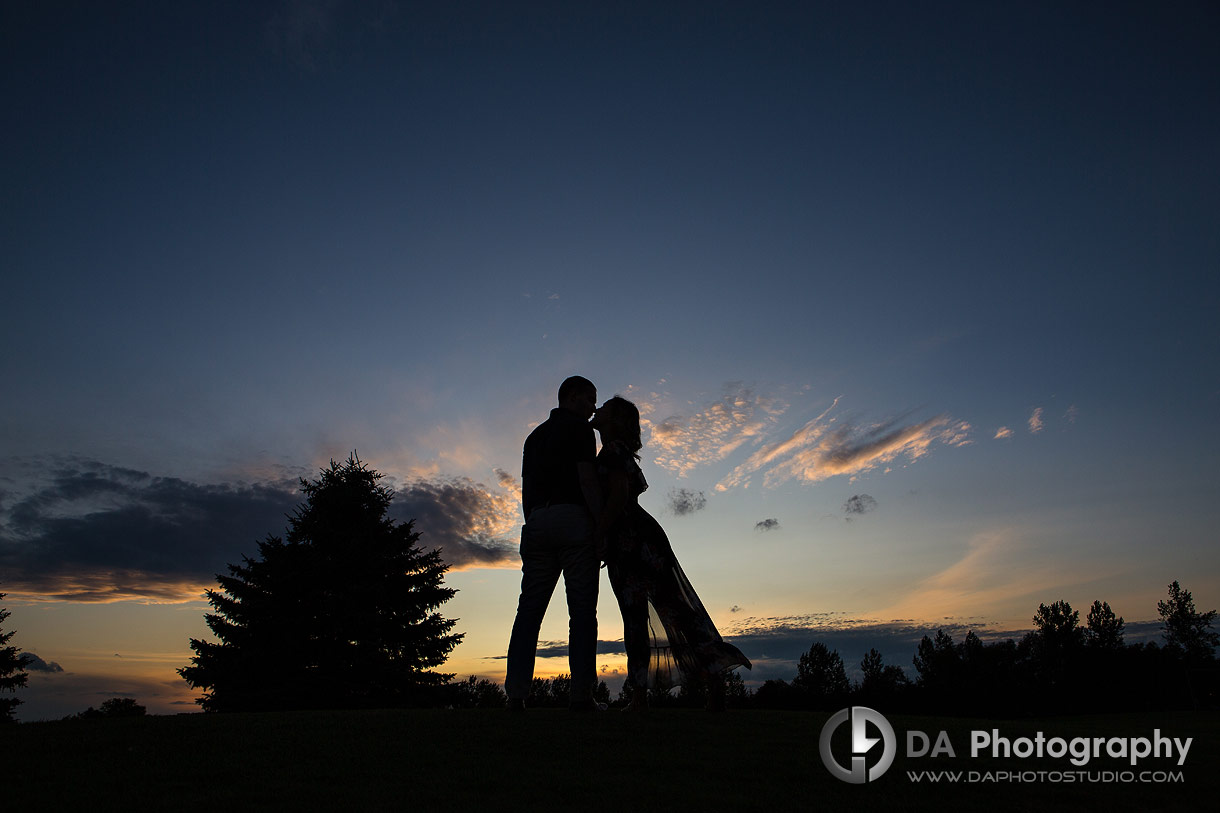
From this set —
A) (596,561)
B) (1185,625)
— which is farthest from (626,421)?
(1185,625)

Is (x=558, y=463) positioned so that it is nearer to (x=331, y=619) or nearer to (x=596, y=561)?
A: (x=596, y=561)

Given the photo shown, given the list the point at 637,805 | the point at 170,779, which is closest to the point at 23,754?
the point at 170,779

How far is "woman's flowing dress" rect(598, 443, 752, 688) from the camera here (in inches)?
264

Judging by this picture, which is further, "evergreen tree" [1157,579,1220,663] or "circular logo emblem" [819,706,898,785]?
"evergreen tree" [1157,579,1220,663]

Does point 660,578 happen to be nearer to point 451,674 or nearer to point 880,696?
point 880,696

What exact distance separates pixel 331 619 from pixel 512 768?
805 inches

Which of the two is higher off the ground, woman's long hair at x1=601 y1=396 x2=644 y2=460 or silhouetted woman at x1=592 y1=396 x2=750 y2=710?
woman's long hair at x1=601 y1=396 x2=644 y2=460

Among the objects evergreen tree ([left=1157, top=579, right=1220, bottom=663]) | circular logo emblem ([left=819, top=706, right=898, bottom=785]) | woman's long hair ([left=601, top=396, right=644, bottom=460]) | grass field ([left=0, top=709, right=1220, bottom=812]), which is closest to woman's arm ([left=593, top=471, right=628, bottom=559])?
woman's long hair ([left=601, top=396, right=644, bottom=460])

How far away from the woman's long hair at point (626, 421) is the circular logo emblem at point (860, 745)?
3.03 meters

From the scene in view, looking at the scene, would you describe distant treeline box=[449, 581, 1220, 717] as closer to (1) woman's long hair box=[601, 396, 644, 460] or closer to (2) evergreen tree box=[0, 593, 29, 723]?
(1) woman's long hair box=[601, 396, 644, 460]

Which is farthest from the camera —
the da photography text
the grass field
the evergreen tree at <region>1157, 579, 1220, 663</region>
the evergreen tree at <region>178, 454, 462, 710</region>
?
the evergreen tree at <region>1157, 579, 1220, 663</region>

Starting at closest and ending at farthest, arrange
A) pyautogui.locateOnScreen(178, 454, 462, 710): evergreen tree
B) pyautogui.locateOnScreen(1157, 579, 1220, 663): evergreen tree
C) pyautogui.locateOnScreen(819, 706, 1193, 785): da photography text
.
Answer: pyautogui.locateOnScreen(819, 706, 1193, 785): da photography text < pyautogui.locateOnScreen(178, 454, 462, 710): evergreen tree < pyautogui.locateOnScreen(1157, 579, 1220, 663): evergreen tree

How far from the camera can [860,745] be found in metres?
4.33

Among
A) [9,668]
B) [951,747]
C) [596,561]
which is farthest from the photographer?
[9,668]
